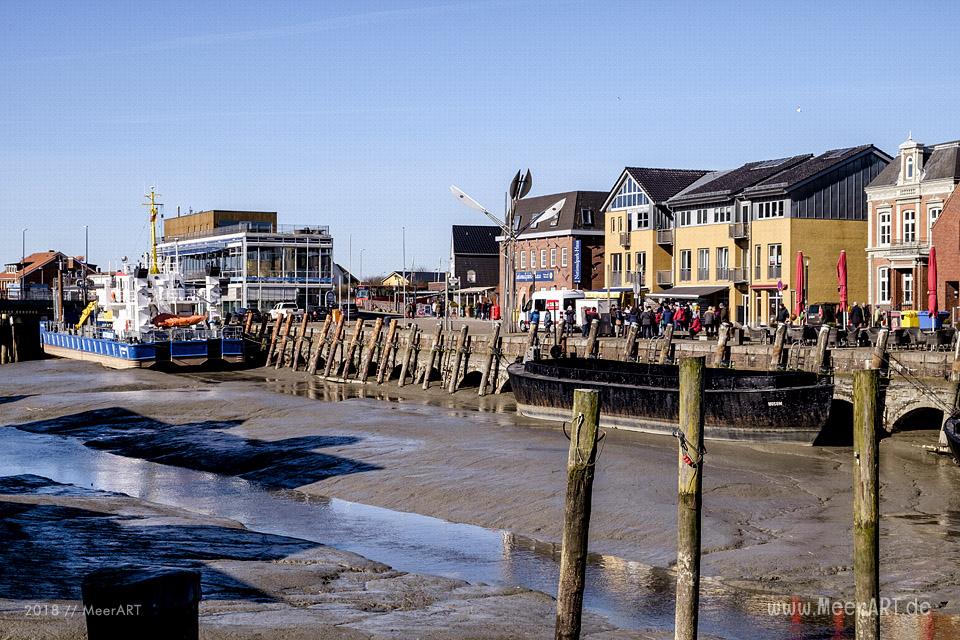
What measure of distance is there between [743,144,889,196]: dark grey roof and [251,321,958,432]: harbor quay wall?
2354 centimetres

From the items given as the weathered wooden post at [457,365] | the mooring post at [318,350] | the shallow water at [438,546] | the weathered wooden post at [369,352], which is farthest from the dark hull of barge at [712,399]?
the mooring post at [318,350]

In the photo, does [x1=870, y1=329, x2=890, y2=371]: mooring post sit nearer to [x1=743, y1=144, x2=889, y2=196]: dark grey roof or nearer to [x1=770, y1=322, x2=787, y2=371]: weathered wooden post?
[x1=770, y1=322, x2=787, y2=371]: weathered wooden post

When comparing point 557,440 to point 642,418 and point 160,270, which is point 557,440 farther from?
point 160,270

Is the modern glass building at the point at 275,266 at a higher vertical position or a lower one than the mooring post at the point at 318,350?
higher

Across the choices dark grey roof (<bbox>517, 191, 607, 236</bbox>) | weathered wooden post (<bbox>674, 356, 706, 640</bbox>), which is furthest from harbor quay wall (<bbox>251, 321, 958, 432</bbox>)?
dark grey roof (<bbox>517, 191, 607, 236</bbox>)

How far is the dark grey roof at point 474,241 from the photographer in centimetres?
10825

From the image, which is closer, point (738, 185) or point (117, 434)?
point (117, 434)

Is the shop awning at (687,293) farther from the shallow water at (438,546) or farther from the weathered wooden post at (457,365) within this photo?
the shallow water at (438,546)

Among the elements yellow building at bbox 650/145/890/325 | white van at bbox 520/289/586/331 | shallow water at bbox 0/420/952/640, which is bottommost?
shallow water at bbox 0/420/952/640

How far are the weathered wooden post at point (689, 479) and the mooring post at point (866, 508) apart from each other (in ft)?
4.79

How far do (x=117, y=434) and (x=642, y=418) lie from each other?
14841mm

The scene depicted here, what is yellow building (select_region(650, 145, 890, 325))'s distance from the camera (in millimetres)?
60406

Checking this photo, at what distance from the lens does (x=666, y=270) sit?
71062 millimetres

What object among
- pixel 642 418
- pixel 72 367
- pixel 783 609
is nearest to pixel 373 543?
pixel 783 609
